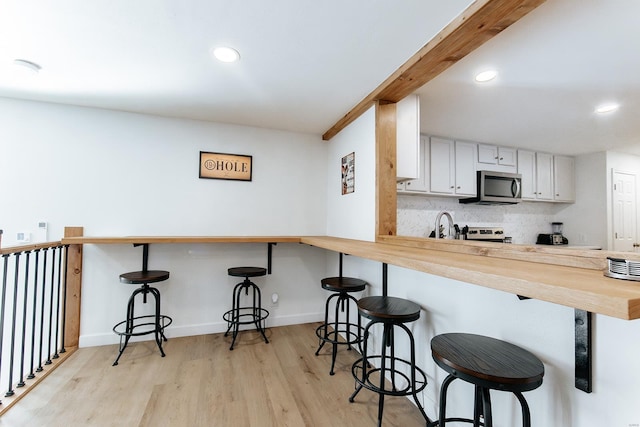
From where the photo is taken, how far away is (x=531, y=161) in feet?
13.2

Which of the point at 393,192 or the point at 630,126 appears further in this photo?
the point at 630,126

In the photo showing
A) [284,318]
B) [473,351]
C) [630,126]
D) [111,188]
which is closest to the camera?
[473,351]

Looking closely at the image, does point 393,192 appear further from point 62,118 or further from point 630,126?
point 62,118

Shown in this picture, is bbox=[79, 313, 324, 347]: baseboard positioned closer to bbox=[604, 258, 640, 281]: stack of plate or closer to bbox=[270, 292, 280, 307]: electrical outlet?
bbox=[270, 292, 280, 307]: electrical outlet

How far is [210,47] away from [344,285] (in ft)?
6.33

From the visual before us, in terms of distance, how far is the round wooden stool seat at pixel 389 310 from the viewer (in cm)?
160

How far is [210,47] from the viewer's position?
1726mm

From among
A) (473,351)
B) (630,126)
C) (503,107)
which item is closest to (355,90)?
(503,107)

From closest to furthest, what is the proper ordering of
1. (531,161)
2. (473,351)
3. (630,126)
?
Result: 1. (473,351)
2. (630,126)
3. (531,161)

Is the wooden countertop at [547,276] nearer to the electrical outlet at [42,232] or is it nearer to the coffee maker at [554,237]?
the electrical outlet at [42,232]

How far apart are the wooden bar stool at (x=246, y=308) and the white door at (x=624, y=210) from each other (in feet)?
16.0

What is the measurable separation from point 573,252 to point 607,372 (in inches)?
15.5

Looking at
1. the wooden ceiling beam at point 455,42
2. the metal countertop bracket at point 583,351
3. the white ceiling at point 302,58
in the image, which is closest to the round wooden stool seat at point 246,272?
the white ceiling at point 302,58

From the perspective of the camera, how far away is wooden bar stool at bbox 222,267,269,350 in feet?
8.84
